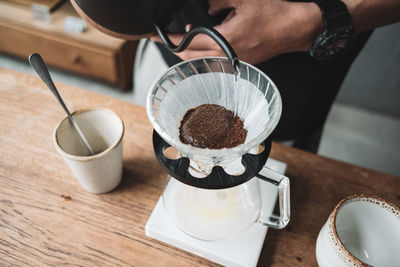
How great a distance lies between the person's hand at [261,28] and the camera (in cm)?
56

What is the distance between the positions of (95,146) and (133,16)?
26 centimetres

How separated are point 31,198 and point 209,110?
370 mm

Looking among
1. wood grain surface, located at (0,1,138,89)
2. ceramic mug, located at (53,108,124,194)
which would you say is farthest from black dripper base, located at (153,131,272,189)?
wood grain surface, located at (0,1,138,89)

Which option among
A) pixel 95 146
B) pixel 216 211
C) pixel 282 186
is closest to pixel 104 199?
pixel 95 146

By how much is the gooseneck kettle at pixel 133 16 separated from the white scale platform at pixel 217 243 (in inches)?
10.8

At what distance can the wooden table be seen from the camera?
54 centimetres

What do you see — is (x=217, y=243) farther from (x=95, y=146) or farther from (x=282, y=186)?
(x=95, y=146)

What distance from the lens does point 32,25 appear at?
5.08 ft

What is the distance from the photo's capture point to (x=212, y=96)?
18.6 inches

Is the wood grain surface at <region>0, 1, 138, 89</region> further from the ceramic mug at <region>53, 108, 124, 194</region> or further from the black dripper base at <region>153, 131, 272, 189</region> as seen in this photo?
the black dripper base at <region>153, 131, 272, 189</region>

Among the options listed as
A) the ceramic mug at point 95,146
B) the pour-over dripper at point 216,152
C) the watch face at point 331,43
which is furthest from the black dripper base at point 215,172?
the watch face at point 331,43

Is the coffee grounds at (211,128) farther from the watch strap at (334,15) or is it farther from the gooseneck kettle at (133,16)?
the watch strap at (334,15)

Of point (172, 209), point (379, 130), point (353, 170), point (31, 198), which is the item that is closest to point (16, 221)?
point (31, 198)

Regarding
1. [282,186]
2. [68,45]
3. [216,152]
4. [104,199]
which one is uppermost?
[216,152]
